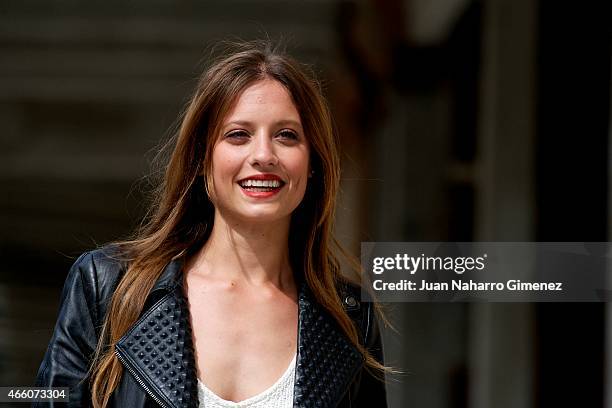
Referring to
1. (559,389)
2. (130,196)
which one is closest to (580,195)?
(559,389)

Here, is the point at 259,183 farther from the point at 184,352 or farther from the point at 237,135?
the point at 184,352

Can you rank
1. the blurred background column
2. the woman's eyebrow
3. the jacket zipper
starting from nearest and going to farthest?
the jacket zipper, the woman's eyebrow, the blurred background column

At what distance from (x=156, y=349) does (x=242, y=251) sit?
0.33 metres

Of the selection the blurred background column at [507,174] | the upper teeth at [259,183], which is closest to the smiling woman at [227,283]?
the upper teeth at [259,183]

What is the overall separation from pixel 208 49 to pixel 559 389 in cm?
187

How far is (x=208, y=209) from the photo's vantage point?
254 centimetres

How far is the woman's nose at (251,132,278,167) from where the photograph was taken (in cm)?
235

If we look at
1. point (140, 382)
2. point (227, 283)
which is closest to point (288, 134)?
point (227, 283)

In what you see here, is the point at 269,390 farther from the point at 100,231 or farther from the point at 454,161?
the point at 454,161

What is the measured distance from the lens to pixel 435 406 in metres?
4.52

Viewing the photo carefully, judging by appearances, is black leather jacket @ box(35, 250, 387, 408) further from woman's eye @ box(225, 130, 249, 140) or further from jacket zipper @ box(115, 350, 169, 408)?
woman's eye @ box(225, 130, 249, 140)

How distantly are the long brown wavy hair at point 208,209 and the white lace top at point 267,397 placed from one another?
217 mm

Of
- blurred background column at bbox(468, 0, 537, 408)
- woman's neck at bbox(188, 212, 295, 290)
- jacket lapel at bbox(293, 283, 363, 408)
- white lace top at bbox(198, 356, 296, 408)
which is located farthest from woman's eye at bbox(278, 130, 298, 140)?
blurred background column at bbox(468, 0, 537, 408)

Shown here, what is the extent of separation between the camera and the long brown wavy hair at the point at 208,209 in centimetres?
239
